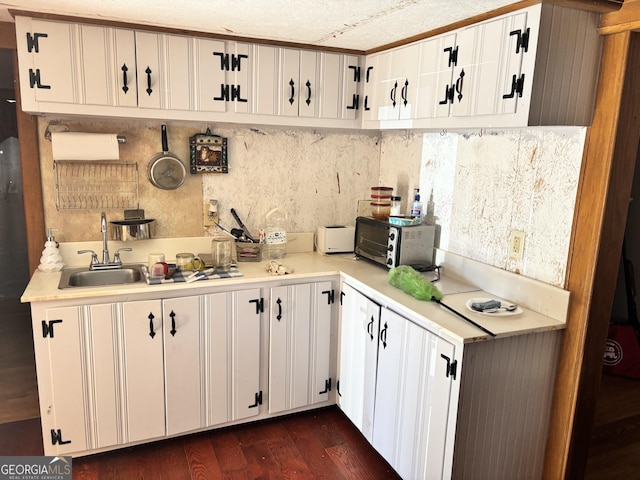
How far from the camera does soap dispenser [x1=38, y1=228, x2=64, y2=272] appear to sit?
2.54 metres

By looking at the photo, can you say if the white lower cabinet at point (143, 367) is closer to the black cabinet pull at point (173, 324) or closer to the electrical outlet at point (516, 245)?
the black cabinet pull at point (173, 324)

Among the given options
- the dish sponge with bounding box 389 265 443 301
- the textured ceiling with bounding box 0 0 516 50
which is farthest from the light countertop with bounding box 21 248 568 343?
the textured ceiling with bounding box 0 0 516 50

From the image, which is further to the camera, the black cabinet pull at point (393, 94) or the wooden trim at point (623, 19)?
the black cabinet pull at point (393, 94)

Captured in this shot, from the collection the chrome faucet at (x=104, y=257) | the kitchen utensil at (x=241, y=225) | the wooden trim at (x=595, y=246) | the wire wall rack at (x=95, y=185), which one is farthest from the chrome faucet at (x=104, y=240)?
the wooden trim at (x=595, y=246)

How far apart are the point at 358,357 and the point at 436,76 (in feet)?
4.94

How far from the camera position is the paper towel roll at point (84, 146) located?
246 cm

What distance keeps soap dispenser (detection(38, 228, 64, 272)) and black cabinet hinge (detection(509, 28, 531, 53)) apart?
2.46m

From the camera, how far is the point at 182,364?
246 centimetres

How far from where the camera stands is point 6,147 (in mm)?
4270

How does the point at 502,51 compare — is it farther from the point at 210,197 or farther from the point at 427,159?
the point at 210,197

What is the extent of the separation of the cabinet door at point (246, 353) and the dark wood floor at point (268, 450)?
7.4 inches

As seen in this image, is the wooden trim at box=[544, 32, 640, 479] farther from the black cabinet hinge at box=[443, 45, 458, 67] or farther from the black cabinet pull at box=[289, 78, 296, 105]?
the black cabinet pull at box=[289, 78, 296, 105]

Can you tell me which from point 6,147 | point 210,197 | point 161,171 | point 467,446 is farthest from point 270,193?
point 6,147

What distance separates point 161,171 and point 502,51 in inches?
75.6
